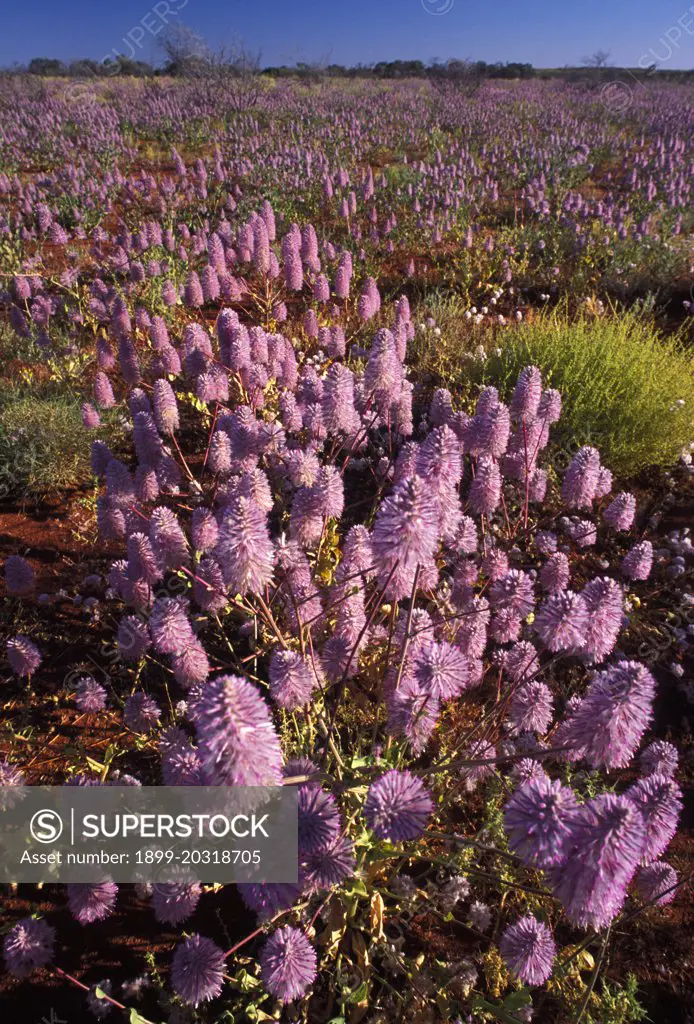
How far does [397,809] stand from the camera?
1439 millimetres

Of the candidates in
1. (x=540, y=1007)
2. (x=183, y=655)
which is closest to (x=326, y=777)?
(x=183, y=655)

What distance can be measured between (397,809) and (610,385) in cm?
448

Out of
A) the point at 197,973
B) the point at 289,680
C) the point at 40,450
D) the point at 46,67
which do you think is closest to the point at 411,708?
the point at 289,680

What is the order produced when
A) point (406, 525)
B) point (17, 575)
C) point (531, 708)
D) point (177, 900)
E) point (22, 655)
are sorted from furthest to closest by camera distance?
point (17, 575) < point (22, 655) < point (531, 708) < point (177, 900) < point (406, 525)

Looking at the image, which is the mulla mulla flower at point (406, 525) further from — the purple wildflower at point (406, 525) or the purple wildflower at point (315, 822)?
the purple wildflower at point (315, 822)

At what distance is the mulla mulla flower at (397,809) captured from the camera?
1.42m

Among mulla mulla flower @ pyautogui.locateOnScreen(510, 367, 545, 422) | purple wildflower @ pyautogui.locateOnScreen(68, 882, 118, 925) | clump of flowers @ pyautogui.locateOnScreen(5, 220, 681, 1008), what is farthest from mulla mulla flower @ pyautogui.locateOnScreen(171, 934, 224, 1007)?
mulla mulla flower @ pyautogui.locateOnScreen(510, 367, 545, 422)

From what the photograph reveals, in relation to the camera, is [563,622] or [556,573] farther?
[556,573]

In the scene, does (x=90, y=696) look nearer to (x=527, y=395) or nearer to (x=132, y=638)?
(x=132, y=638)

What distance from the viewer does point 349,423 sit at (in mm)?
3053

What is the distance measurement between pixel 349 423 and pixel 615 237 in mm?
8393

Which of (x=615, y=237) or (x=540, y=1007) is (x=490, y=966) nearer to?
(x=540, y=1007)

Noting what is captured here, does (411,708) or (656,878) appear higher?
(411,708)

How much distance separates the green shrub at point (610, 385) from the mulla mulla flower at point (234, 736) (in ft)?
13.5
